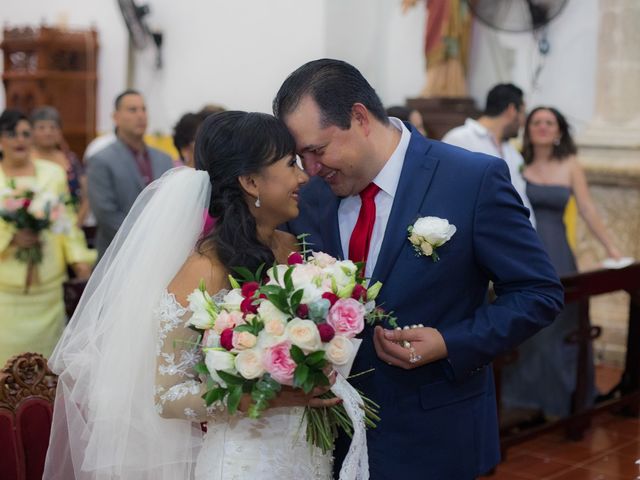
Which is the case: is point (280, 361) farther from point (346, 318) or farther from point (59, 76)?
point (59, 76)

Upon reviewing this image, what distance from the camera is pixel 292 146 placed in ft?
9.07

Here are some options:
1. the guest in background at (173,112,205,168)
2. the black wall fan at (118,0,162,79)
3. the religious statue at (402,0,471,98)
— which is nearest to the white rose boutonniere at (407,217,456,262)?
the guest in background at (173,112,205,168)

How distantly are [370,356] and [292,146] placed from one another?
614mm

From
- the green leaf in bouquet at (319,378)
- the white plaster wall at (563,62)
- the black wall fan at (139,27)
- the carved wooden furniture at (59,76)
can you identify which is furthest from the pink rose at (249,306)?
the carved wooden furniture at (59,76)

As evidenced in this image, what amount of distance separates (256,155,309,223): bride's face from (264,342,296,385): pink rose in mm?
504

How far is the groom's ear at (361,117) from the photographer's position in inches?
111

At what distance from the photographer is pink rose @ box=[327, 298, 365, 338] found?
2.43m

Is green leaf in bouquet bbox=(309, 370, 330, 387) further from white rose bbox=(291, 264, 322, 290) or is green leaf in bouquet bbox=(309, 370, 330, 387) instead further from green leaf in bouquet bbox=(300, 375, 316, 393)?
white rose bbox=(291, 264, 322, 290)

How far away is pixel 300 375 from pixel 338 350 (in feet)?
0.37

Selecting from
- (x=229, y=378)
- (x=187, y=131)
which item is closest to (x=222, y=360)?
(x=229, y=378)

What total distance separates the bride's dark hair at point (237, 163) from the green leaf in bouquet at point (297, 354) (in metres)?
0.38

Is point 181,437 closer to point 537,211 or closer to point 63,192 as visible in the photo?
point 63,192

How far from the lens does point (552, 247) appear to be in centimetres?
674

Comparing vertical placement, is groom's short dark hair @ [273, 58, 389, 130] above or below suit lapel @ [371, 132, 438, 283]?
above
